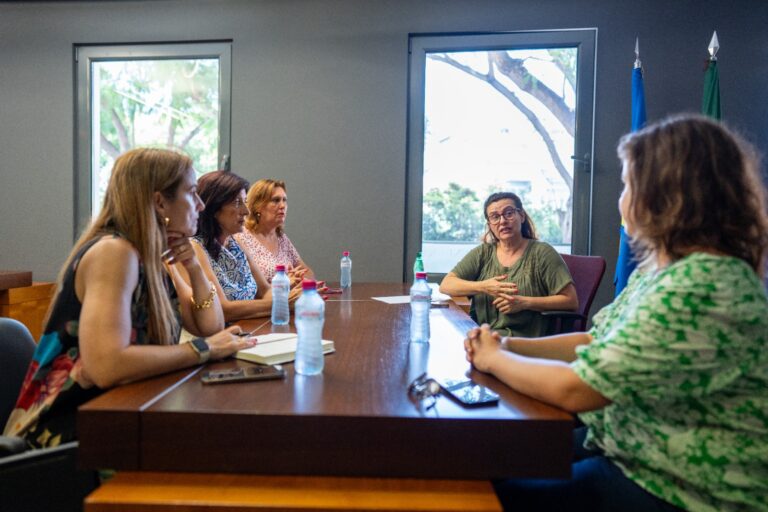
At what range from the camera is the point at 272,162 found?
428 centimetres

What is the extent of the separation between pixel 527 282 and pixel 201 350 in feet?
6.37

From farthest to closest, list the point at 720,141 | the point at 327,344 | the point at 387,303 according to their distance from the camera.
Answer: the point at 387,303, the point at 327,344, the point at 720,141

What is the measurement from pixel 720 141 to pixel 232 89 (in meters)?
3.80

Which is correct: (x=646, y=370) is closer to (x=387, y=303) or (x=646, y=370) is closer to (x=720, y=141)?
(x=720, y=141)

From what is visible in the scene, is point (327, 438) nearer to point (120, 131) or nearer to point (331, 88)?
point (331, 88)

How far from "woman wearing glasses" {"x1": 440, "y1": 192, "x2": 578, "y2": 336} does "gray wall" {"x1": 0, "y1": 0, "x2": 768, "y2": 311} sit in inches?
45.2

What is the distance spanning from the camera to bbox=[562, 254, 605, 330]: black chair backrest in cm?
302

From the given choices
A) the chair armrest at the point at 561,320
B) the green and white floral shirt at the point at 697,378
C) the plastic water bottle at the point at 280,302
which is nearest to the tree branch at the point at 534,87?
the chair armrest at the point at 561,320

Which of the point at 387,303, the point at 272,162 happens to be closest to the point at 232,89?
the point at 272,162

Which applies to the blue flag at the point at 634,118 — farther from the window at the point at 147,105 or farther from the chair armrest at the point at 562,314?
the window at the point at 147,105

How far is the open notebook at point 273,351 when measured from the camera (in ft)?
4.61

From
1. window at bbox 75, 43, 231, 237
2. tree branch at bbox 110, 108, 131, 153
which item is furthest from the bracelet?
tree branch at bbox 110, 108, 131, 153

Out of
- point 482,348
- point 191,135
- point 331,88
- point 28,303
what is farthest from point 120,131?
point 482,348

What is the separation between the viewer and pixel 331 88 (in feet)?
13.8
